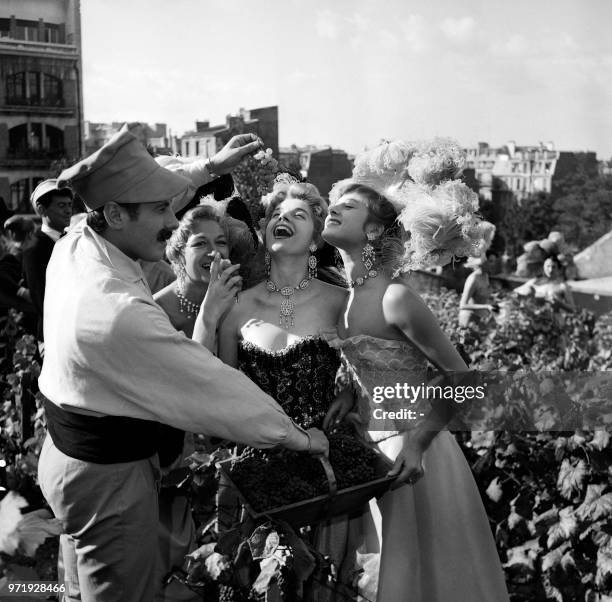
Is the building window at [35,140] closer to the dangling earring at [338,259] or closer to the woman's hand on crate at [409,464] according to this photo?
the dangling earring at [338,259]

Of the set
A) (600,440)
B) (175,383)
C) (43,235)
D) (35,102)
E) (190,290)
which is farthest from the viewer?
(35,102)

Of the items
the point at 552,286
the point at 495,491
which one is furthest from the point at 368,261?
the point at 552,286

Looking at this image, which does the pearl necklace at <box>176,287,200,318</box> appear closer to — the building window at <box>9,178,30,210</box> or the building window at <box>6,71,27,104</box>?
the building window at <box>9,178,30,210</box>

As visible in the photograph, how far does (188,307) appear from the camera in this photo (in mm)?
3191

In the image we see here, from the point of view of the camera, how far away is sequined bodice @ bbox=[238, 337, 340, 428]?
2.89m

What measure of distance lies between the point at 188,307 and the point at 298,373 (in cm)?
56

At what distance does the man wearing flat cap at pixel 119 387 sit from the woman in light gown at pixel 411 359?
595 millimetres

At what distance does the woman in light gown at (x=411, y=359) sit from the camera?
2.86 meters

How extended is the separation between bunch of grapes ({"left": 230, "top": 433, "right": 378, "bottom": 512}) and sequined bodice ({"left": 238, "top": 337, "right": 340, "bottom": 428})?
358mm

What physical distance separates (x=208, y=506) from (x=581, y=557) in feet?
4.94

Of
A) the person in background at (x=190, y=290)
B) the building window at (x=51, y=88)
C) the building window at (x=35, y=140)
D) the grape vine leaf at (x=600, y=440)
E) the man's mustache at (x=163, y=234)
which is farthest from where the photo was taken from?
the building window at (x=35, y=140)

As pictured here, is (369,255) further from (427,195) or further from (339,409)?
(339,409)

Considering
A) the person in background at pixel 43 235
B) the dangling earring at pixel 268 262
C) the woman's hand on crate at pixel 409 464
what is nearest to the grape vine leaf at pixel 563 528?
the woman's hand on crate at pixel 409 464

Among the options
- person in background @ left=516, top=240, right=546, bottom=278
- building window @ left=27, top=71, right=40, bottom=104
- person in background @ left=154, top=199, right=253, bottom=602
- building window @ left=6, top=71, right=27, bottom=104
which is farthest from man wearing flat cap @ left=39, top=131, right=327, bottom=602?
building window @ left=6, top=71, right=27, bottom=104
